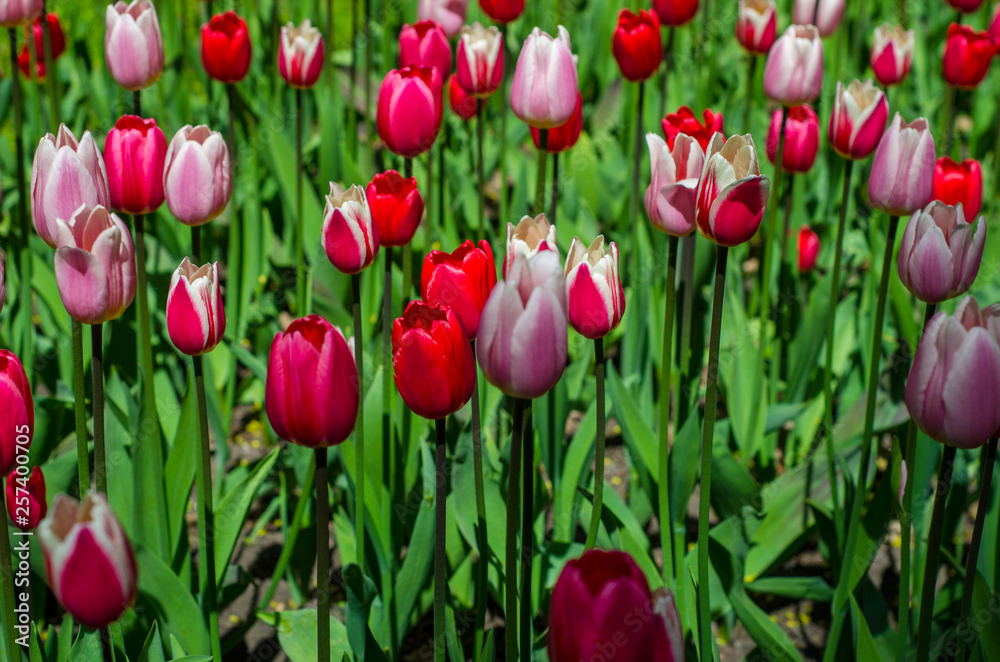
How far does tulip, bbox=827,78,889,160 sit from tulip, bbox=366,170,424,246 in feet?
3.07

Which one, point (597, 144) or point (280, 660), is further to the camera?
point (597, 144)

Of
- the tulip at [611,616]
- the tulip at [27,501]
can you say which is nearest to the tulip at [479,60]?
the tulip at [27,501]

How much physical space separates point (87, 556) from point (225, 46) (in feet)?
5.62

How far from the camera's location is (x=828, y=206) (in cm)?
344

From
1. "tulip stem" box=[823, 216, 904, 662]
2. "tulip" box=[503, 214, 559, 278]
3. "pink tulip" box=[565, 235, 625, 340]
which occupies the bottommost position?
"tulip stem" box=[823, 216, 904, 662]

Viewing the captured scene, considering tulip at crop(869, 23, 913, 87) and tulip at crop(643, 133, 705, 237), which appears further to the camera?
tulip at crop(869, 23, 913, 87)

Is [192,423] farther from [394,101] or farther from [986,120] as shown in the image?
[986,120]

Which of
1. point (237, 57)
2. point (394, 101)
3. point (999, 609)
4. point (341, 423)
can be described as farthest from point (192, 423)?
point (999, 609)

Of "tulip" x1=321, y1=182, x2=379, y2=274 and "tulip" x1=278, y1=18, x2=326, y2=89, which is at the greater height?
"tulip" x1=278, y1=18, x2=326, y2=89

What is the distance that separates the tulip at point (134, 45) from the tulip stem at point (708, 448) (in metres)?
1.28

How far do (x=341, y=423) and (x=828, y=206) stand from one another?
9.24 ft

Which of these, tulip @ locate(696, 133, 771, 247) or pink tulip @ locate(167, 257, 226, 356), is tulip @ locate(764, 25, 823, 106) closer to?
tulip @ locate(696, 133, 771, 247)

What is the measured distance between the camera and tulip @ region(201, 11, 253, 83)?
7.41ft

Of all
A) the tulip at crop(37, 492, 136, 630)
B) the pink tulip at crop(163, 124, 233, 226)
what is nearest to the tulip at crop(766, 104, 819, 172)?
the pink tulip at crop(163, 124, 233, 226)
